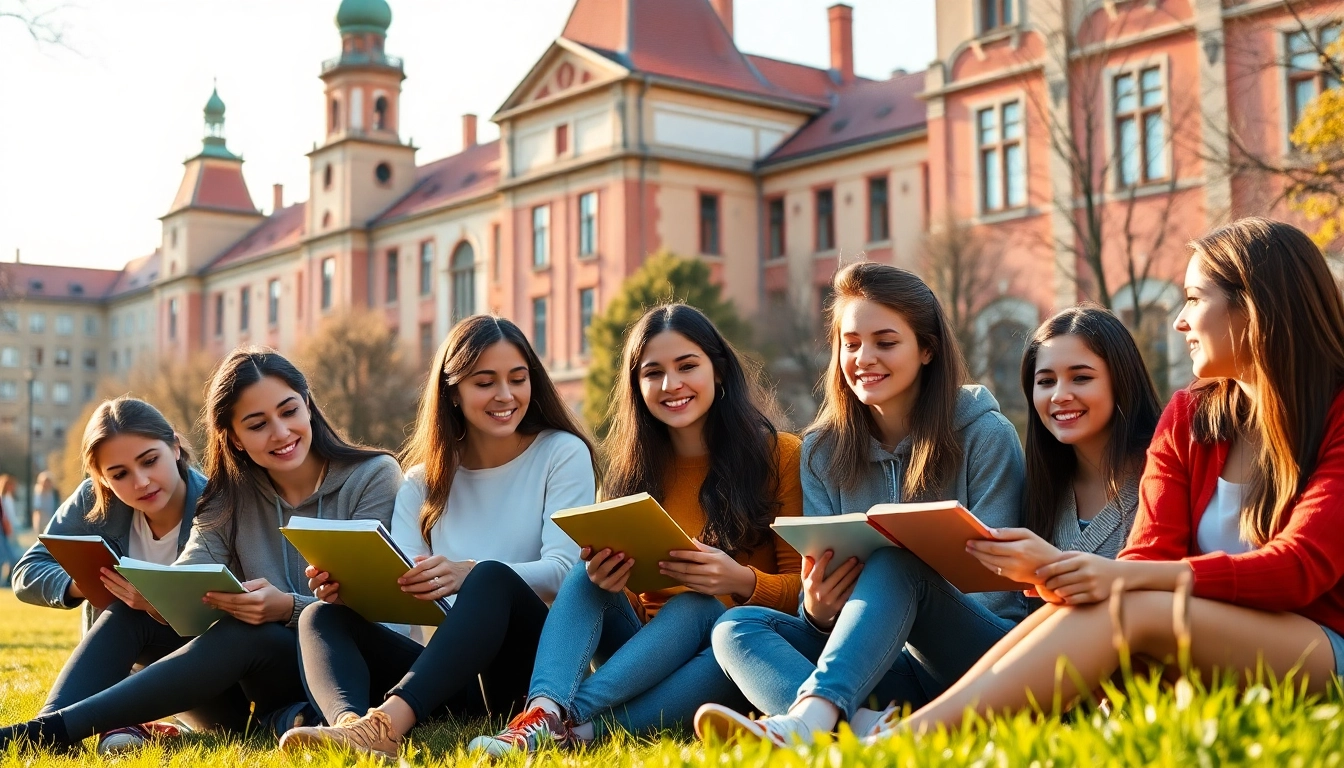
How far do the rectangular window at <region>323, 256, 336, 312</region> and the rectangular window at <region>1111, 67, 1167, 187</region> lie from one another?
109 ft

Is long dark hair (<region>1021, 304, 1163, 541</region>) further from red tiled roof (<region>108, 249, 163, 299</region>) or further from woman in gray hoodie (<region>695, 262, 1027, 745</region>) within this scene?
red tiled roof (<region>108, 249, 163, 299</region>)

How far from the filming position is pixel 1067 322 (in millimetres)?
4953

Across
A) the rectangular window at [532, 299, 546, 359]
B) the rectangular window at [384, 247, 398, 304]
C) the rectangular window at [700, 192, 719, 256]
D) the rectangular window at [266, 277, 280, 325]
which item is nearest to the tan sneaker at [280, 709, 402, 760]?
the rectangular window at [700, 192, 719, 256]

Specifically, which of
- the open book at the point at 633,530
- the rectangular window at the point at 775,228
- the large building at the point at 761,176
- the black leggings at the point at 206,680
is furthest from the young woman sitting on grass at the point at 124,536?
the rectangular window at the point at 775,228

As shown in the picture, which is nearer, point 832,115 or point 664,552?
point 664,552

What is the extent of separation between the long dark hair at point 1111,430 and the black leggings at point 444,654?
5.47ft

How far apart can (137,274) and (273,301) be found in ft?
89.3

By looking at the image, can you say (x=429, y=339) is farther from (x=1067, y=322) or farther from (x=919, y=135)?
(x=1067, y=322)

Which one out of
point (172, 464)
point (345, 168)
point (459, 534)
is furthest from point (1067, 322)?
point (345, 168)

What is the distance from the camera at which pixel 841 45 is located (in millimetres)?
46594

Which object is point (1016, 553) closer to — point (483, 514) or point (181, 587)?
point (483, 514)

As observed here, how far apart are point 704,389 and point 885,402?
0.68 meters

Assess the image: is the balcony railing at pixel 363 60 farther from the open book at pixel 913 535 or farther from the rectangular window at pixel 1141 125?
the open book at pixel 913 535

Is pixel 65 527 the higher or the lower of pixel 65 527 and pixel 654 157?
the lower
